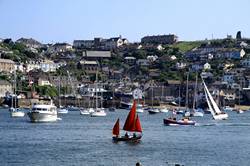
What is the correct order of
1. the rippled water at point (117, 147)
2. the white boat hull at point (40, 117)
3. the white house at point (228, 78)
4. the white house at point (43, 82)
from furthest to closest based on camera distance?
the white house at point (228, 78)
the white house at point (43, 82)
the white boat hull at point (40, 117)
the rippled water at point (117, 147)

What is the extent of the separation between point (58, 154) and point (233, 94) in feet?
404

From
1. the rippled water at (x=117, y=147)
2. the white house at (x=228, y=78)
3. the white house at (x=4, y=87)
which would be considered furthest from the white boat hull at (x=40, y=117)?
the white house at (x=228, y=78)

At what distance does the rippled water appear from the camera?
4423cm

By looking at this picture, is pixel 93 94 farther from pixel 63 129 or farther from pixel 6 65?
pixel 63 129

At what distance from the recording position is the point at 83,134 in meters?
65.2

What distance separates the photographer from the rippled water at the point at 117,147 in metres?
44.2

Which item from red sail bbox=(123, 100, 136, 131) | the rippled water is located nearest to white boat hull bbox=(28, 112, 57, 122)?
the rippled water

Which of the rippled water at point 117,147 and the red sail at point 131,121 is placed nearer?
the rippled water at point 117,147

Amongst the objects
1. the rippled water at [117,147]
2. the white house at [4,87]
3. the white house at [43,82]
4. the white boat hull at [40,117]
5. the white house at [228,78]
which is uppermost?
the white house at [228,78]

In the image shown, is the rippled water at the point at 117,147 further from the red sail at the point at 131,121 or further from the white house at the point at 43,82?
the white house at the point at 43,82

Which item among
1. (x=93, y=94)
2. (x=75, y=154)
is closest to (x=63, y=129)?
(x=75, y=154)

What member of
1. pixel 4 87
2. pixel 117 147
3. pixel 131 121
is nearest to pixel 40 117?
pixel 131 121

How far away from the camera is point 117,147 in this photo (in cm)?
5175

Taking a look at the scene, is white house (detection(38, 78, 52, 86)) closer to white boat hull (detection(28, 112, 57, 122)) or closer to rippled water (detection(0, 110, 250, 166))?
white boat hull (detection(28, 112, 57, 122))
